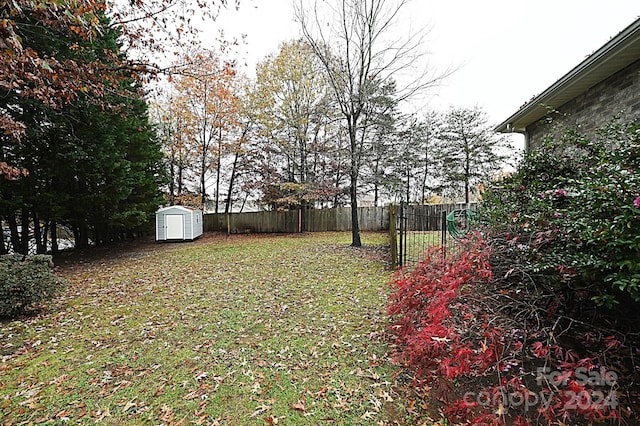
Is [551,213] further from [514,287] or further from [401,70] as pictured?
[401,70]

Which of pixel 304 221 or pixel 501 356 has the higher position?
pixel 304 221

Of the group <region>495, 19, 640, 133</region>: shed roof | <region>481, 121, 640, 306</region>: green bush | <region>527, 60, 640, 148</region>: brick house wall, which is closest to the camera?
<region>481, 121, 640, 306</region>: green bush

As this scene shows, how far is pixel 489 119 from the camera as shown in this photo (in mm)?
17422

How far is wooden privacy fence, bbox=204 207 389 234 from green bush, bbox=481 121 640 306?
43.0ft

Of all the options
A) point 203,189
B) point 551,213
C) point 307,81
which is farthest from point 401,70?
point 203,189

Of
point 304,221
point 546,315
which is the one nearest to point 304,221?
point 304,221

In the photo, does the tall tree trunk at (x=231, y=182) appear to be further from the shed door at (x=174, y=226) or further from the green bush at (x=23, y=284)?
the green bush at (x=23, y=284)

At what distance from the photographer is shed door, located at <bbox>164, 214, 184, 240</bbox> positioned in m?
13.1

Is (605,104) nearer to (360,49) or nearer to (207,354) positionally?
(360,49)

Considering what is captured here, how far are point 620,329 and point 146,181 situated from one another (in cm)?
1269

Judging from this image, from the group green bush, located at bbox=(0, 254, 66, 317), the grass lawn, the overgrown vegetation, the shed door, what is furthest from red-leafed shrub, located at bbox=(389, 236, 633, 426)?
the shed door

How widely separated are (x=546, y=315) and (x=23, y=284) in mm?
6466

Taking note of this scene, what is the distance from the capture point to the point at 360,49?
9547 mm

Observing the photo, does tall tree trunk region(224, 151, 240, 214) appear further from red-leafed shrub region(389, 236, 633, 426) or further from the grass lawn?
red-leafed shrub region(389, 236, 633, 426)
